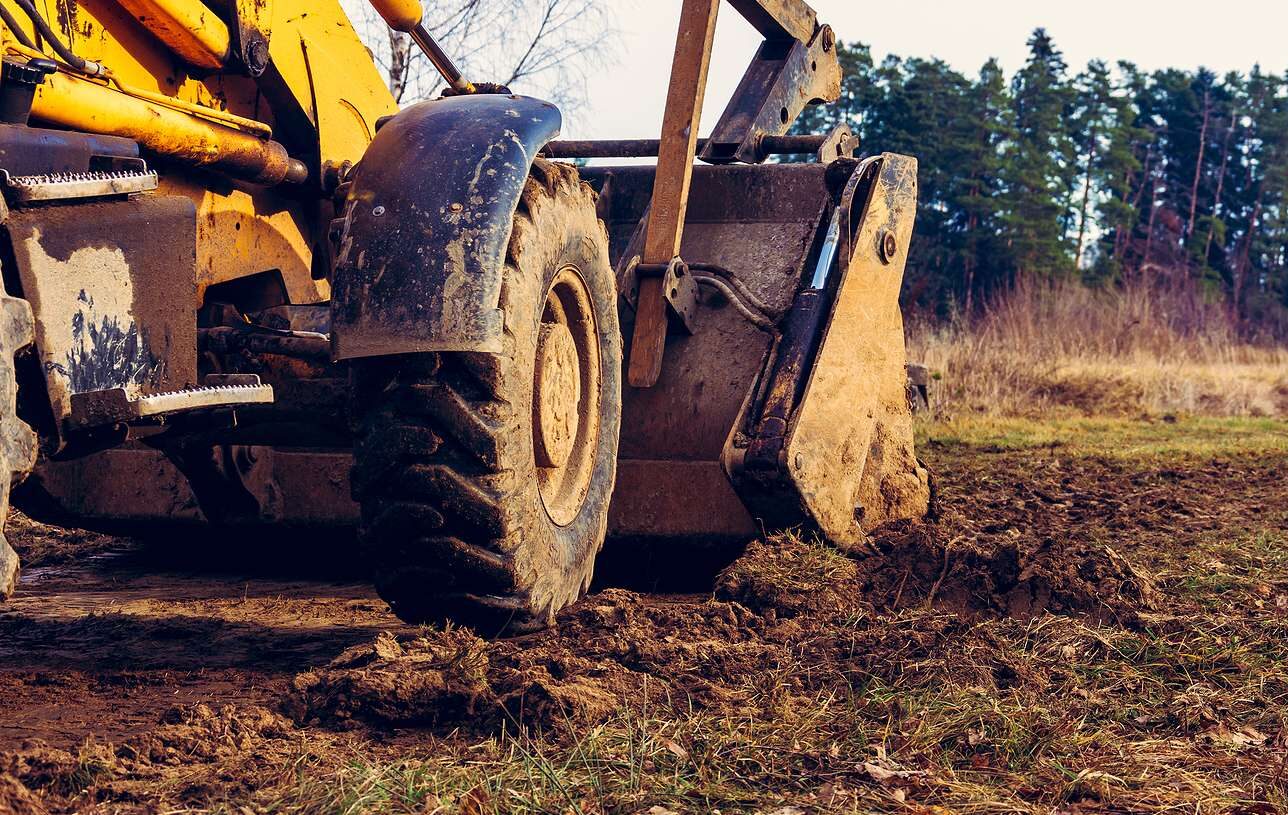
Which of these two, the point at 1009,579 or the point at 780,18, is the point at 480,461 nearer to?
the point at 1009,579

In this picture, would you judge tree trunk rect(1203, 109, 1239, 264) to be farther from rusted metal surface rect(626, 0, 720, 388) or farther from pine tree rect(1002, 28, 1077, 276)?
rusted metal surface rect(626, 0, 720, 388)

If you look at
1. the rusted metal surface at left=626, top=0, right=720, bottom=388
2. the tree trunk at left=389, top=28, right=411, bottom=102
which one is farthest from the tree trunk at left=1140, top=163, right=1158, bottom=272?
the rusted metal surface at left=626, top=0, right=720, bottom=388

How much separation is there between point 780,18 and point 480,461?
11.8ft

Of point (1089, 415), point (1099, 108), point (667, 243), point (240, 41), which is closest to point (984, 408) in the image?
point (1089, 415)

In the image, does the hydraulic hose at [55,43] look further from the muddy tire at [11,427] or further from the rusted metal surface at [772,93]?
the rusted metal surface at [772,93]

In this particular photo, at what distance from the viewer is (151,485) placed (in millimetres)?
4789

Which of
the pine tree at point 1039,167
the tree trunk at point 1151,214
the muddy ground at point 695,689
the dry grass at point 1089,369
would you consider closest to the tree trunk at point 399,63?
the dry grass at point 1089,369

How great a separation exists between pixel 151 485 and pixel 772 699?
2.59 metres

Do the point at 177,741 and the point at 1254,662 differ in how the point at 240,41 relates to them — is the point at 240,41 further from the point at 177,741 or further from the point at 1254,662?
the point at 1254,662

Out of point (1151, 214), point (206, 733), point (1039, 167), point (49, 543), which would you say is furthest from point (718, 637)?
point (1151, 214)

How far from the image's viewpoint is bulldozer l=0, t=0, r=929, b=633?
114 inches

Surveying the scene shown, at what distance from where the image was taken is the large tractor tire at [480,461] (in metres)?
3.23

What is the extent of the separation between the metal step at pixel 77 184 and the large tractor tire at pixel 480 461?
25.8 inches

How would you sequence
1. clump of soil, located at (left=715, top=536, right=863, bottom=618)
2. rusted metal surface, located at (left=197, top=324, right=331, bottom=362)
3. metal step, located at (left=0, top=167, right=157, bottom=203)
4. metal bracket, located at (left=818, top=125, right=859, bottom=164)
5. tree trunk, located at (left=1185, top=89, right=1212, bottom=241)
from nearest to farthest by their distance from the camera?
metal step, located at (left=0, top=167, right=157, bottom=203), rusted metal surface, located at (left=197, top=324, right=331, bottom=362), clump of soil, located at (left=715, top=536, right=863, bottom=618), metal bracket, located at (left=818, top=125, right=859, bottom=164), tree trunk, located at (left=1185, top=89, right=1212, bottom=241)
